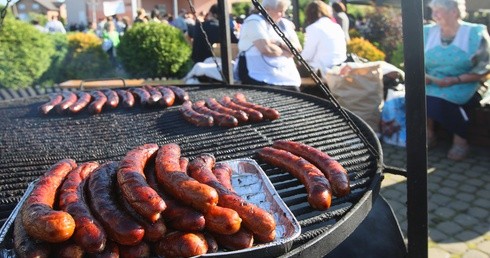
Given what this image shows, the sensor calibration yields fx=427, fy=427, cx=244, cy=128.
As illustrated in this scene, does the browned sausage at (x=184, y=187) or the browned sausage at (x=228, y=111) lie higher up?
the browned sausage at (x=228, y=111)

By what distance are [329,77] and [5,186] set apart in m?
5.32

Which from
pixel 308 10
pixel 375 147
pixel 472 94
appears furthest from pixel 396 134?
pixel 375 147

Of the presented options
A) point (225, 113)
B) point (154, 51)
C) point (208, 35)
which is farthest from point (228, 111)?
point (154, 51)

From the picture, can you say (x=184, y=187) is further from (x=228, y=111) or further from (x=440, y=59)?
(x=440, y=59)

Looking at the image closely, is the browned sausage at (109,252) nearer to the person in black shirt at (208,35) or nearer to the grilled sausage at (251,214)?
the grilled sausage at (251,214)

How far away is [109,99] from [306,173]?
2415mm

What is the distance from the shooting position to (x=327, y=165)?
238cm

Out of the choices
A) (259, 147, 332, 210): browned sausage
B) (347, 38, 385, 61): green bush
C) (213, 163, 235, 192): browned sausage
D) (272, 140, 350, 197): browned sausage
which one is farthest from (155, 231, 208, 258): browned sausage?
(347, 38, 385, 61): green bush

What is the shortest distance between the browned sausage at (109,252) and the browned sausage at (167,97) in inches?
94.8

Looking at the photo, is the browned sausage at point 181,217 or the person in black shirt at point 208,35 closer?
the browned sausage at point 181,217

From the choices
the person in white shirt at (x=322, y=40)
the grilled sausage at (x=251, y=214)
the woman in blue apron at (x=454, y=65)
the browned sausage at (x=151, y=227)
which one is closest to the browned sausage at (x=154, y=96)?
the grilled sausage at (x=251, y=214)

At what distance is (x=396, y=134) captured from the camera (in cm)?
664

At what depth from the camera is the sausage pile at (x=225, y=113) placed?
11.0 feet

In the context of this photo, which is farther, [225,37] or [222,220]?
[225,37]
